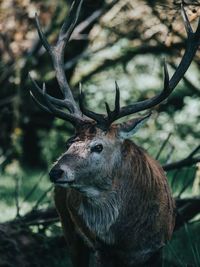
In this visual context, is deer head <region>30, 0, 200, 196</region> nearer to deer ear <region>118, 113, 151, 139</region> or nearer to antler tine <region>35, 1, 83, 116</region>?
deer ear <region>118, 113, 151, 139</region>

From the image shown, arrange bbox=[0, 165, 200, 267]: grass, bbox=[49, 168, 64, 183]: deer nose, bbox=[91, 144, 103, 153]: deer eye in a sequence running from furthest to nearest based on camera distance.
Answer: bbox=[0, 165, 200, 267]: grass
bbox=[91, 144, 103, 153]: deer eye
bbox=[49, 168, 64, 183]: deer nose

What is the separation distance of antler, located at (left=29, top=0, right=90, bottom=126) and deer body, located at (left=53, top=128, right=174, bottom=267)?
0.81 ft

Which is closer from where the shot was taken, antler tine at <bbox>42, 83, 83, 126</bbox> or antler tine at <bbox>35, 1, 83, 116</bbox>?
antler tine at <bbox>42, 83, 83, 126</bbox>

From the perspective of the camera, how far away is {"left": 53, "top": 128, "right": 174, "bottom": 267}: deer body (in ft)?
18.6

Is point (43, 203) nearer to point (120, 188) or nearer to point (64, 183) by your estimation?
point (120, 188)

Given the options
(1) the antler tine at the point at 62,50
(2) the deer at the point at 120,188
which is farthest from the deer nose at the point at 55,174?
(1) the antler tine at the point at 62,50

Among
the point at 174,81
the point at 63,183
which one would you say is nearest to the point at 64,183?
the point at 63,183

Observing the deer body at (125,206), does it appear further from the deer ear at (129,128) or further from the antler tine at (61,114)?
the antler tine at (61,114)

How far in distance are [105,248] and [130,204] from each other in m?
0.37

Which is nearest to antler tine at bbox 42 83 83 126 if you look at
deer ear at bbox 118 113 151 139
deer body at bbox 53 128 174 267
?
deer body at bbox 53 128 174 267

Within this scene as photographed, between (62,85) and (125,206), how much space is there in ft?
3.46

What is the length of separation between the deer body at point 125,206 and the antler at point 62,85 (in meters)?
0.25

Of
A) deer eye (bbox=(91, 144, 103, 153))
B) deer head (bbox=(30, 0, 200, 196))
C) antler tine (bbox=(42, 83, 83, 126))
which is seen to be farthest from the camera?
antler tine (bbox=(42, 83, 83, 126))

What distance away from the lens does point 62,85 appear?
20.3ft
